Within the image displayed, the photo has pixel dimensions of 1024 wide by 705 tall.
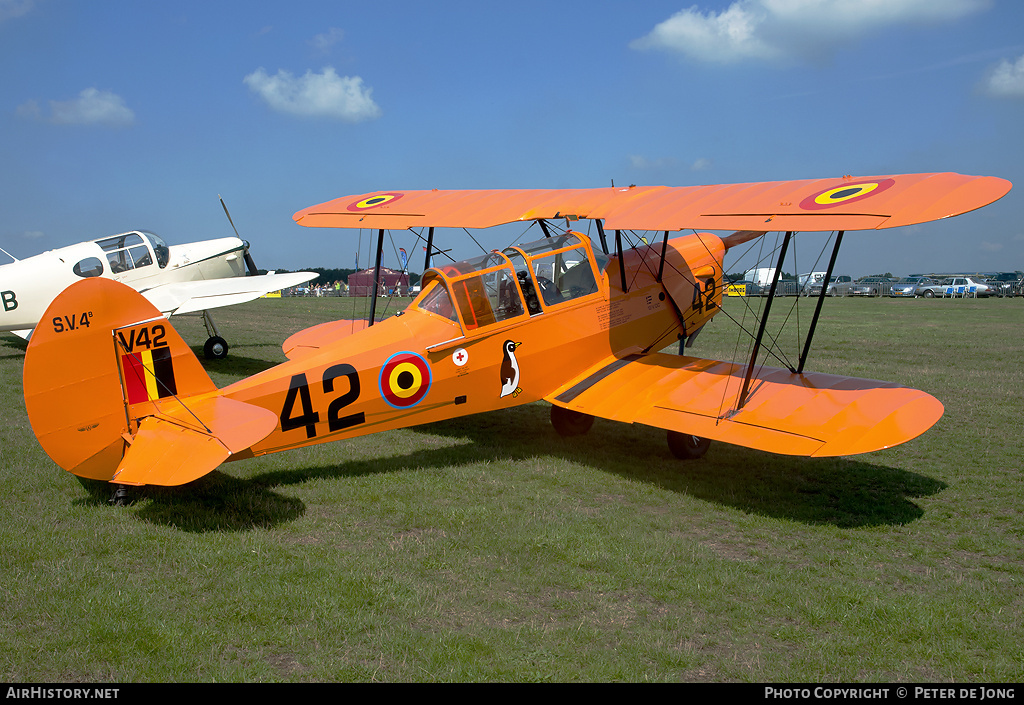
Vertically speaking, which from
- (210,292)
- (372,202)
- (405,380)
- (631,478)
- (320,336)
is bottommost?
(631,478)

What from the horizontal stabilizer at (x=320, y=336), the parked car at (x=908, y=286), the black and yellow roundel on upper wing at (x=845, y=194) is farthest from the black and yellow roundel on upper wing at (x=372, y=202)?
the parked car at (x=908, y=286)

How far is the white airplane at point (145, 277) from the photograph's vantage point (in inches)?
474

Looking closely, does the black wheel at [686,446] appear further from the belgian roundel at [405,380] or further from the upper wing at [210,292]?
the upper wing at [210,292]

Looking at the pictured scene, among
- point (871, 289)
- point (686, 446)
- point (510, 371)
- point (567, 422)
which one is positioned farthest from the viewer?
point (871, 289)

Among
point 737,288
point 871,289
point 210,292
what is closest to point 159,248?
point 210,292

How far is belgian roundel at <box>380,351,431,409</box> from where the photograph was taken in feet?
20.8

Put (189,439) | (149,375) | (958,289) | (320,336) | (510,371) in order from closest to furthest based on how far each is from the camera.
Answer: (189,439), (149,375), (510,371), (320,336), (958,289)

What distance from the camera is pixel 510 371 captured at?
277 inches

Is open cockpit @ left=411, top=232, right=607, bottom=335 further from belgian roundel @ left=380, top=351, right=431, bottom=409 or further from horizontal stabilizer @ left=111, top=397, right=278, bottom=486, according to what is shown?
horizontal stabilizer @ left=111, top=397, right=278, bottom=486

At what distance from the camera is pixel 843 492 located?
6.32 meters

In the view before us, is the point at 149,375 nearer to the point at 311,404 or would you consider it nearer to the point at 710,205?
the point at 311,404

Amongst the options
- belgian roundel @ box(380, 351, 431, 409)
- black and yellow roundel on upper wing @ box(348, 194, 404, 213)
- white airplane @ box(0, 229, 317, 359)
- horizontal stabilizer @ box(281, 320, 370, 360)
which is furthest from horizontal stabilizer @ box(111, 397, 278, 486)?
white airplane @ box(0, 229, 317, 359)

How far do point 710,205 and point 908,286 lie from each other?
51.1 metres
